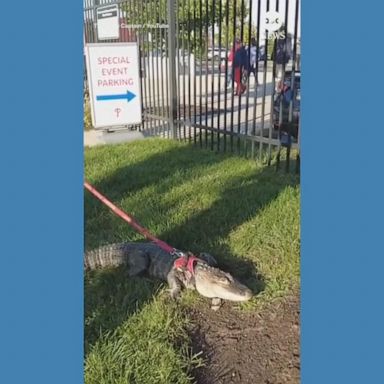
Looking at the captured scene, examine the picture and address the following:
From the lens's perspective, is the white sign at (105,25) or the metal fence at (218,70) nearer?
the white sign at (105,25)

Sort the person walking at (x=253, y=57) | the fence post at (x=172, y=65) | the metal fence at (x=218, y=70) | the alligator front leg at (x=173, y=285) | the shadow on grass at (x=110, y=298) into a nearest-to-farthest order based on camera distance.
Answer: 1. the shadow on grass at (x=110, y=298)
2. the alligator front leg at (x=173, y=285)
3. the metal fence at (x=218, y=70)
4. the person walking at (x=253, y=57)
5. the fence post at (x=172, y=65)

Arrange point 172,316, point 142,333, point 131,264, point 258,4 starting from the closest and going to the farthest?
point 142,333 < point 172,316 < point 131,264 < point 258,4

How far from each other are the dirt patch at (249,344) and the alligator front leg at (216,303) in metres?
0.02

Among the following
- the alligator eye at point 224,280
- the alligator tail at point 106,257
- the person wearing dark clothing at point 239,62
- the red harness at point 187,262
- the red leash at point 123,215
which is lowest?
the alligator tail at point 106,257

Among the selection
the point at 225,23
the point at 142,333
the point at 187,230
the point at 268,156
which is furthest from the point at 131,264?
the point at 225,23

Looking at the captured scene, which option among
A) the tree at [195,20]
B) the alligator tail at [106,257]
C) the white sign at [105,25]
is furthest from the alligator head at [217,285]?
the tree at [195,20]

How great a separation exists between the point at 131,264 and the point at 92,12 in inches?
51.3

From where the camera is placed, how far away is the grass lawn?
175cm

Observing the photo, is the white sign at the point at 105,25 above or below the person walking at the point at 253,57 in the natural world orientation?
above

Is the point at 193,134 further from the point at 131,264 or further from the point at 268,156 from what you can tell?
the point at 131,264

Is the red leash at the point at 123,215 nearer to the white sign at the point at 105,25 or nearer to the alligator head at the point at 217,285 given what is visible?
the alligator head at the point at 217,285

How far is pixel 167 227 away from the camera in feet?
8.83

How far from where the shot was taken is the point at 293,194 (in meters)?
2.65

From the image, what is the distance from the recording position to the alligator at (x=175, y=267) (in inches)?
85.6
